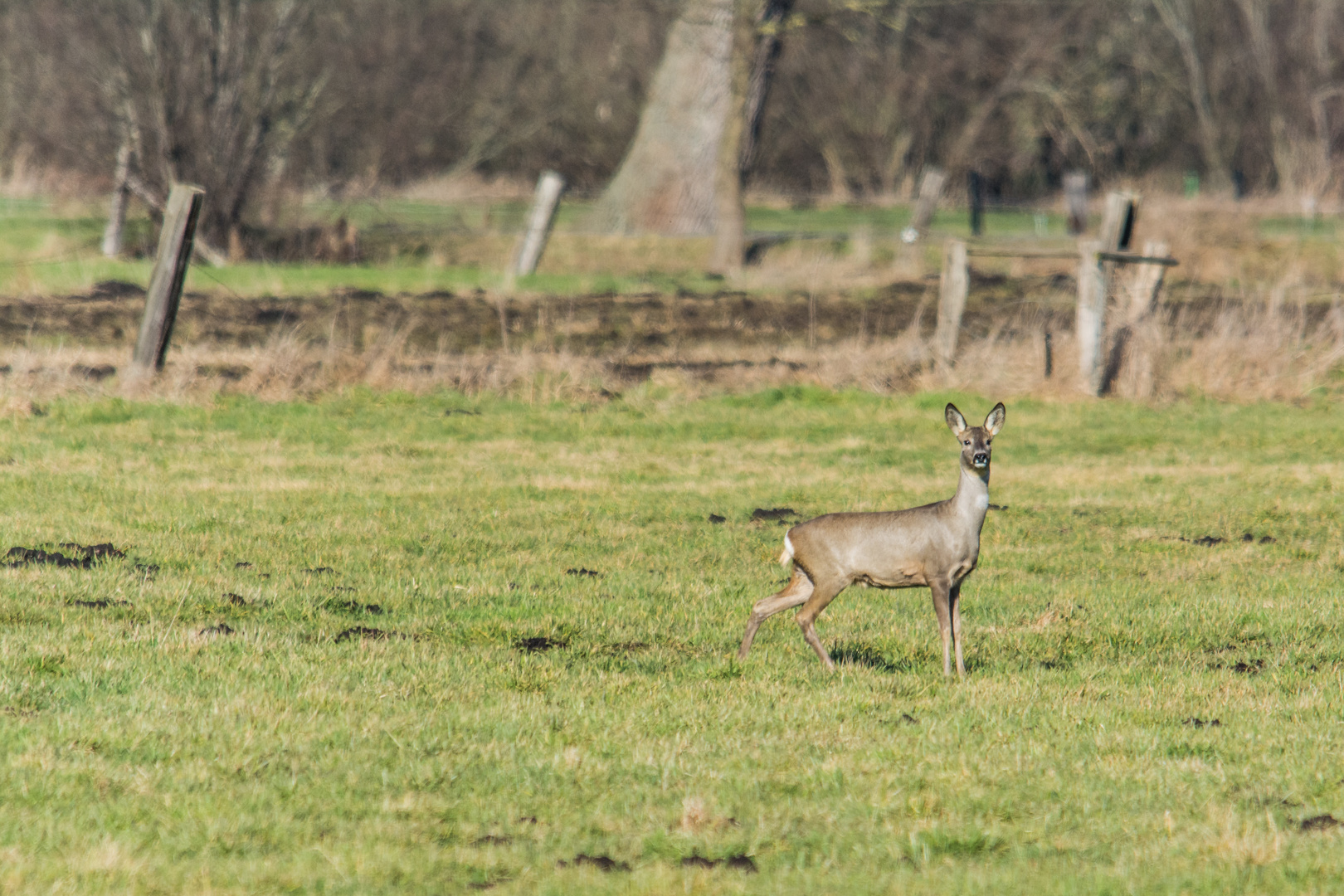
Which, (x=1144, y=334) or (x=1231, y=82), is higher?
(x=1231, y=82)

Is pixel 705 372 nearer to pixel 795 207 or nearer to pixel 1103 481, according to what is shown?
pixel 1103 481

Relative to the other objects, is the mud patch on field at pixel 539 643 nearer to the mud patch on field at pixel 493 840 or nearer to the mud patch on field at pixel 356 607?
the mud patch on field at pixel 356 607

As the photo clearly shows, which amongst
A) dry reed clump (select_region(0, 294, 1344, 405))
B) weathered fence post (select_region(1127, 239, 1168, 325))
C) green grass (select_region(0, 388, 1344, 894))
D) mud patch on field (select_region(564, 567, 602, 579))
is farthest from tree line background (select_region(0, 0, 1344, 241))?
mud patch on field (select_region(564, 567, 602, 579))

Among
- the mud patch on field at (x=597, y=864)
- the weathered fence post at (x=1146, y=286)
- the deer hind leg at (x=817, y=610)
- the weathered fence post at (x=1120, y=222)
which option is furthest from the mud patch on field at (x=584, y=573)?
the weathered fence post at (x=1120, y=222)

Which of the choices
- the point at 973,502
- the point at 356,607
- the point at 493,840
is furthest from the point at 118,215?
the point at 493,840

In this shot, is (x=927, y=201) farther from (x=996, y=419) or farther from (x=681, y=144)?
(x=996, y=419)

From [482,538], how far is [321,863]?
6000 mm

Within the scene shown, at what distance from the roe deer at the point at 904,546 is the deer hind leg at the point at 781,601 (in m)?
0.13

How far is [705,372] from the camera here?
1931cm

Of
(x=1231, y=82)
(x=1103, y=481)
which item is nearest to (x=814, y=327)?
(x=1103, y=481)

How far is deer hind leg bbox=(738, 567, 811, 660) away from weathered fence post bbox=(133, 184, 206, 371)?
10.2 m

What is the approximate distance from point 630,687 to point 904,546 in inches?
57.5

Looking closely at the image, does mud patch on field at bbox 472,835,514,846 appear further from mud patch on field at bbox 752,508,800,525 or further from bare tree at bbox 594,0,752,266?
bare tree at bbox 594,0,752,266

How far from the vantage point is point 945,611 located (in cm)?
793
